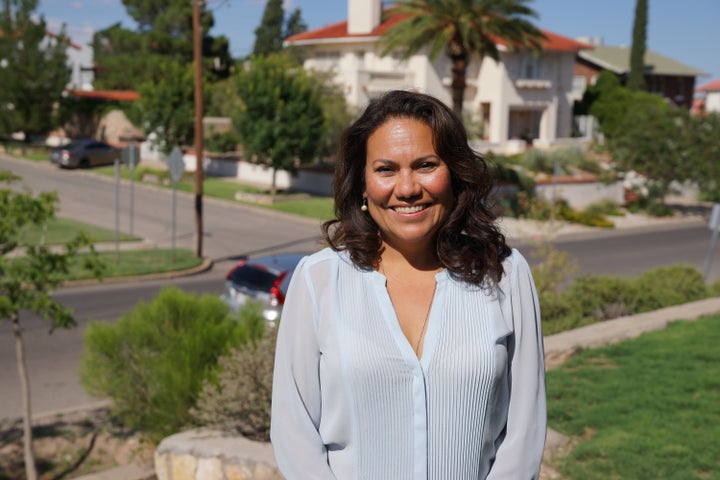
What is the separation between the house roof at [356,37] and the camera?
1793 inches

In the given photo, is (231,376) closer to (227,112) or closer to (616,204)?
(616,204)

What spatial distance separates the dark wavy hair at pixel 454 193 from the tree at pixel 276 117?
1111 inches

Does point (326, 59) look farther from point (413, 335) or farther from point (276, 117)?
point (413, 335)

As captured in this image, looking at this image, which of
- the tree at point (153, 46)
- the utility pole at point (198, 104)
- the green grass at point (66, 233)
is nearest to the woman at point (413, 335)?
the utility pole at point (198, 104)

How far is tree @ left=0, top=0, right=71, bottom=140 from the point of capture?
4519cm

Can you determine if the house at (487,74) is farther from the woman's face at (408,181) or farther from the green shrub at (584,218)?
the woman's face at (408,181)

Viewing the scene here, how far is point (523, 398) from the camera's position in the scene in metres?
2.45

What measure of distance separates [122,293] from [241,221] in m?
11.1

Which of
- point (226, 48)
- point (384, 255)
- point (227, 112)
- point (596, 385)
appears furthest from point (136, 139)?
point (384, 255)

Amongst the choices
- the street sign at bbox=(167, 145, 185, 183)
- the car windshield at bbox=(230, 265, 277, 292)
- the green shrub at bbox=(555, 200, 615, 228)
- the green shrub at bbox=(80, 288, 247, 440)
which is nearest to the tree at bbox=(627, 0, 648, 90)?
the green shrub at bbox=(555, 200, 615, 228)

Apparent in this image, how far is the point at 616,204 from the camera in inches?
1335

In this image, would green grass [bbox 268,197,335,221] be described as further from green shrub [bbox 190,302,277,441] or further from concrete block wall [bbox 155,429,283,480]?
concrete block wall [bbox 155,429,283,480]

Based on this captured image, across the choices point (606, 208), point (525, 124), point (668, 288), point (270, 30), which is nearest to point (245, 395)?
point (668, 288)

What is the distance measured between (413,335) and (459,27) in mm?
27901
